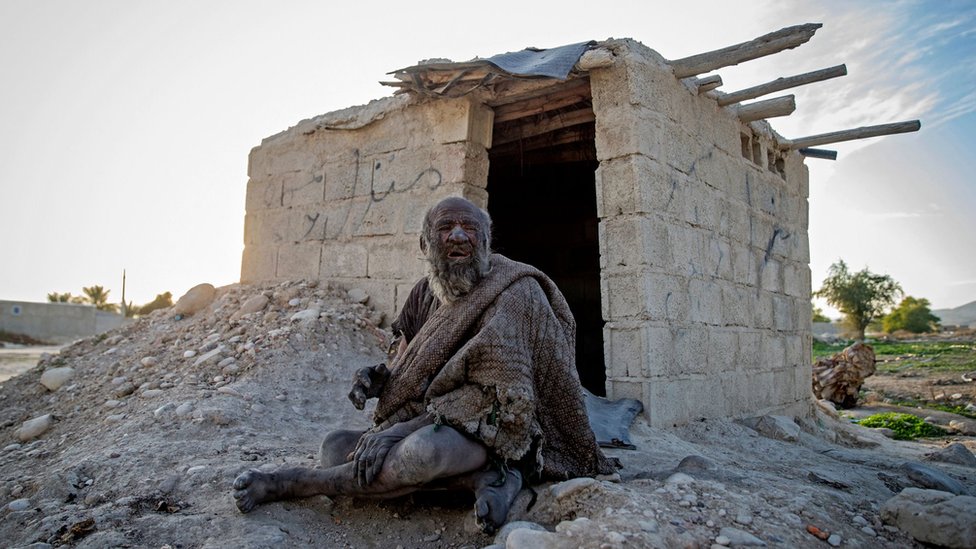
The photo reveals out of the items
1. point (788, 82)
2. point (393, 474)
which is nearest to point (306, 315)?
point (393, 474)

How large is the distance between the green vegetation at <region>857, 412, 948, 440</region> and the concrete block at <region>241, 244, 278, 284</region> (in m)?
7.56

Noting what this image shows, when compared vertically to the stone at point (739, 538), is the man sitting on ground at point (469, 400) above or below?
above

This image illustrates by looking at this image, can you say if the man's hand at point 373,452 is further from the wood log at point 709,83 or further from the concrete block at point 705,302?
the wood log at point 709,83

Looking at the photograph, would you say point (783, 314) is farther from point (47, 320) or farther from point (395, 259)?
point (47, 320)

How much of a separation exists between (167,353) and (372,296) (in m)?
1.92

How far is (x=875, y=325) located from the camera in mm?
36969

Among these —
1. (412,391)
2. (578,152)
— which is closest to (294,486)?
(412,391)

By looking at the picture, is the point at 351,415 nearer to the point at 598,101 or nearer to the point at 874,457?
the point at 598,101

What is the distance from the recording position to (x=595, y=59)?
4621mm

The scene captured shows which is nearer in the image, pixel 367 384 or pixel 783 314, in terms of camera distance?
pixel 367 384

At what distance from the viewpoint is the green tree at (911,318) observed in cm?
3186

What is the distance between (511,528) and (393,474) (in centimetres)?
50

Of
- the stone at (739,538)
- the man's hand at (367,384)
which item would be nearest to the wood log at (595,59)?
the man's hand at (367,384)

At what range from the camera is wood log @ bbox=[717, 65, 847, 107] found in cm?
489
